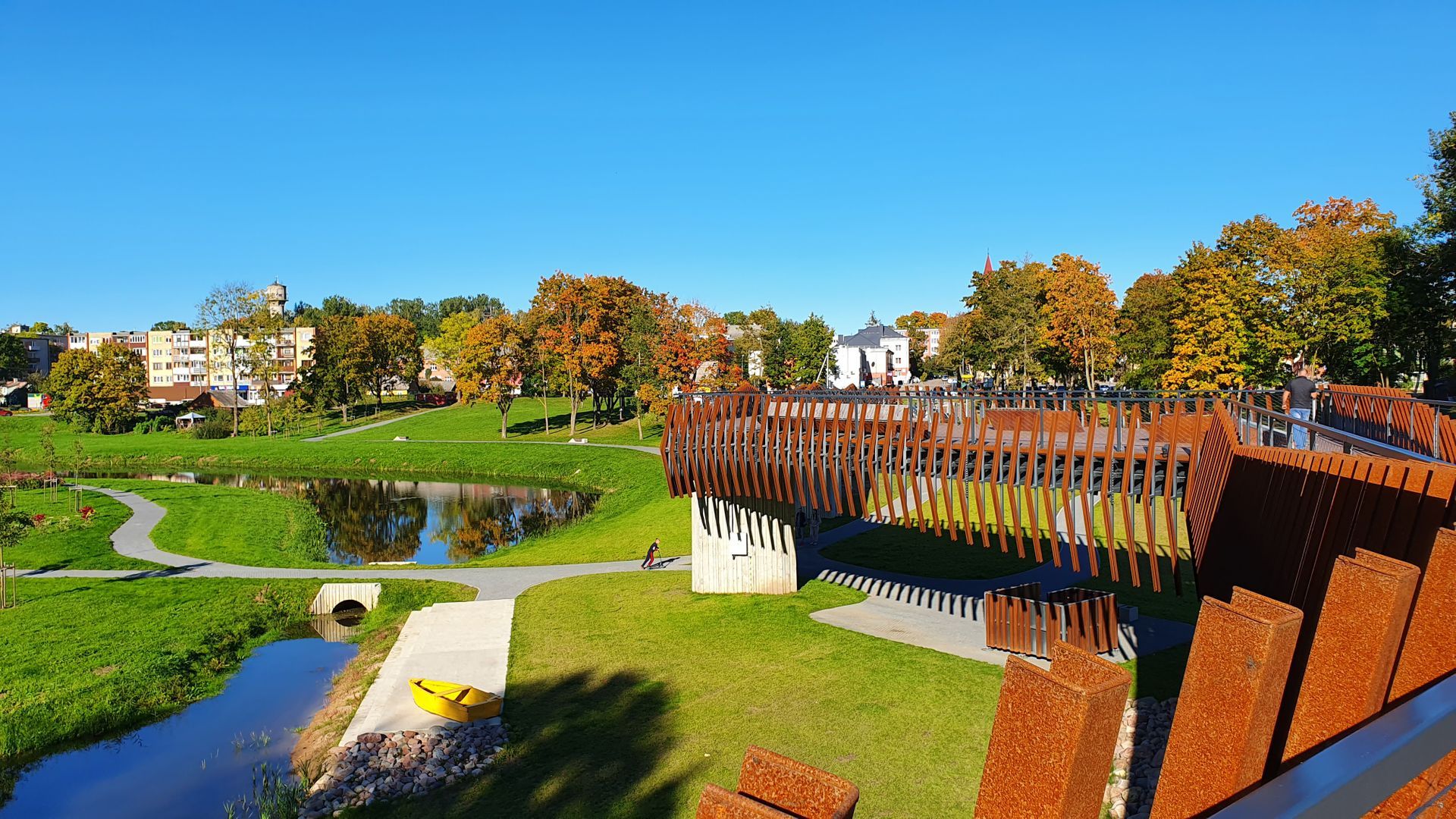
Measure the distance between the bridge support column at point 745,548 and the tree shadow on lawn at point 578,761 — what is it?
6.46 metres

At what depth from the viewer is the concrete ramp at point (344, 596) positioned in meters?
23.6

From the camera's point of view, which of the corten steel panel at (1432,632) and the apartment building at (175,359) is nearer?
the corten steel panel at (1432,632)

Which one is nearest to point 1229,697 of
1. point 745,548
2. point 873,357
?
point 745,548

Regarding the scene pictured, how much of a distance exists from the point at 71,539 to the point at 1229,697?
124 ft

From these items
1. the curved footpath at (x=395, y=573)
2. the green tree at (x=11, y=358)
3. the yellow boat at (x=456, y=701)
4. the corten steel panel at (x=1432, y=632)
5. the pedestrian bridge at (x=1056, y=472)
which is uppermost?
the corten steel panel at (x=1432, y=632)

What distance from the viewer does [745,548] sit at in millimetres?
21812

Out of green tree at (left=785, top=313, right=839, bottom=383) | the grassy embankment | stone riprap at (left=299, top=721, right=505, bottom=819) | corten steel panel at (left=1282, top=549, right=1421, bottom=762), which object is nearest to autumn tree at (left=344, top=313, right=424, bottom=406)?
the grassy embankment

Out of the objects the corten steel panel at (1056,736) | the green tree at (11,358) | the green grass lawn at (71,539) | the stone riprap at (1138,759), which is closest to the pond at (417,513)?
the green grass lawn at (71,539)

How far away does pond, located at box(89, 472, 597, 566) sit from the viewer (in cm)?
3488

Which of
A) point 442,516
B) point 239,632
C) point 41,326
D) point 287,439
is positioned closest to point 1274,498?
point 239,632

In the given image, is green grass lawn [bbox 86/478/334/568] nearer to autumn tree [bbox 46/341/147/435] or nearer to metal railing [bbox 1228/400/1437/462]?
metal railing [bbox 1228/400/1437/462]

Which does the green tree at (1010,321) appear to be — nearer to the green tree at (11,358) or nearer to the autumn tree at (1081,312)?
the autumn tree at (1081,312)

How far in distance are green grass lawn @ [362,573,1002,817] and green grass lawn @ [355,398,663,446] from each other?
4072cm

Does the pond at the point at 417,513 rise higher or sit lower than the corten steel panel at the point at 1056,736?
lower
